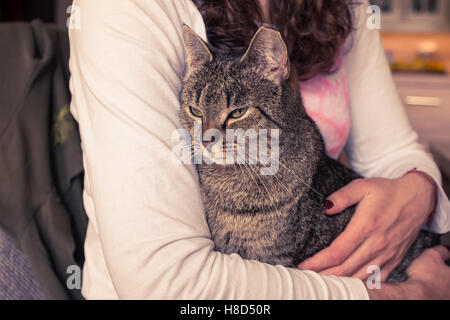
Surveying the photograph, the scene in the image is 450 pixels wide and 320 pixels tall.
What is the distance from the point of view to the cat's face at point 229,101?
60cm

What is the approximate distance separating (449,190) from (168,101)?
96 cm

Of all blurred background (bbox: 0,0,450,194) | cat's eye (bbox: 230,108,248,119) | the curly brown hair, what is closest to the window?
blurred background (bbox: 0,0,450,194)

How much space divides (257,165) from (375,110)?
335 millimetres

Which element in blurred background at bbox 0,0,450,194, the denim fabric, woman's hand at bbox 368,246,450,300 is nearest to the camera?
woman's hand at bbox 368,246,450,300

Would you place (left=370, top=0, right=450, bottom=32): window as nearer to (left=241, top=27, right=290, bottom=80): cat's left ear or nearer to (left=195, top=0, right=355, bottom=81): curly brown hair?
(left=195, top=0, right=355, bottom=81): curly brown hair

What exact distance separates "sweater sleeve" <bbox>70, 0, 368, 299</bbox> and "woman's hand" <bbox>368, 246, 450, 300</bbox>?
7cm

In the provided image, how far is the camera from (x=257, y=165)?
63cm

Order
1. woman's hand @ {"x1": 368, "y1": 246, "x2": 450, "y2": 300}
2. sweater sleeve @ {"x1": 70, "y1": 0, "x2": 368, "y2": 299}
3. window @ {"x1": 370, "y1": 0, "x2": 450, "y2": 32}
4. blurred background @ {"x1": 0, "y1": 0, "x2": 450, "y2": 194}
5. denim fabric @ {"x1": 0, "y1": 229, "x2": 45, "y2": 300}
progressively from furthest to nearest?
window @ {"x1": 370, "y1": 0, "x2": 450, "y2": 32}
blurred background @ {"x1": 0, "y1": 0, "x2": 450, "y2": 194}
denim fabric @ {"x1": 0, "y1": 229, "x2": 45, "y2": 300}
woman's hand @ {"x1": 368, "y1": 246, "x2": 450, "y2": 300}
sweater sleeve @ {"x1": 70, "y1": 0, "x2": 368, "y2": 299}

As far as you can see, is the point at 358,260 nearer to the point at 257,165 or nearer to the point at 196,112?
the point at 257,165

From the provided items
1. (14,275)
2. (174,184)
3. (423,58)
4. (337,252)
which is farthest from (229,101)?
(423,58)

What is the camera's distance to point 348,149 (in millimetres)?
875

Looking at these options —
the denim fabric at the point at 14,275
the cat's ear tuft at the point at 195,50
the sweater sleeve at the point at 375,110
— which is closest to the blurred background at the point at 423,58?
the sweater sleeve at the point at 375,110

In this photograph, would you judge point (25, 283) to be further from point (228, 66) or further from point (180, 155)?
point (228, 66)

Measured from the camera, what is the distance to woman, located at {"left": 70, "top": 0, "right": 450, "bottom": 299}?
0.48 m
